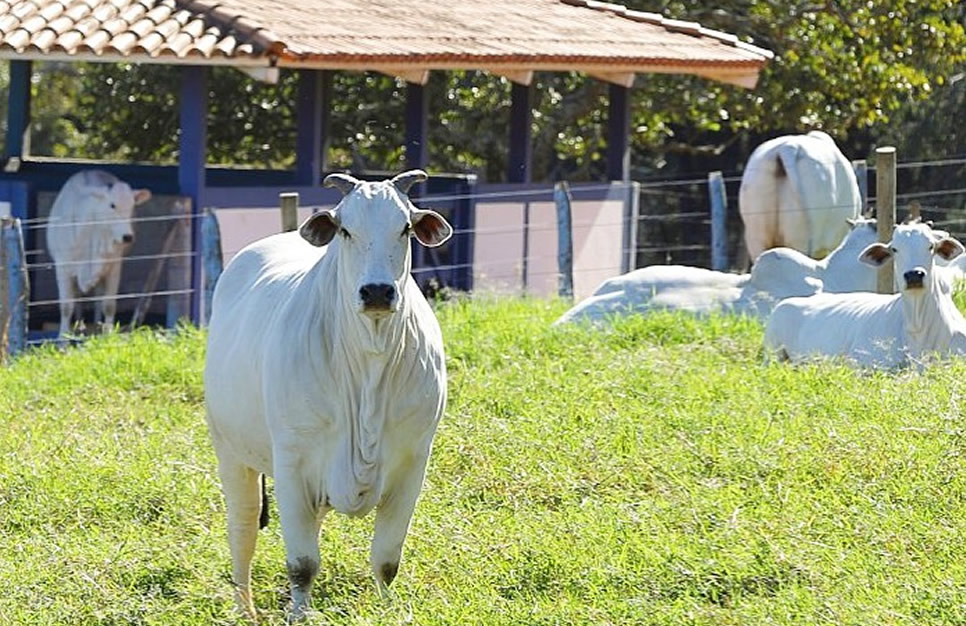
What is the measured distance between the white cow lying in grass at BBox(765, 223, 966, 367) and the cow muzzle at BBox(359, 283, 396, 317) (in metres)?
4.75

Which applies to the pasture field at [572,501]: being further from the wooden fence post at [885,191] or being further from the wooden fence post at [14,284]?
the wooden fence post at [885,191]

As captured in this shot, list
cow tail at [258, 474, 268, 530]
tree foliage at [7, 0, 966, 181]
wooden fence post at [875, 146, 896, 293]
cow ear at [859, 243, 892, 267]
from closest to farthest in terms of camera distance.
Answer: cow tail at [258, 474, 268, 530]
cow ear at [859, 243, 892, 267]
wooden fence post at [875, 146, 896, 293]
tree foliage at [7, 0, 966, 181]

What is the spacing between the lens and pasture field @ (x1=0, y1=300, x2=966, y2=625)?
21.3 ft

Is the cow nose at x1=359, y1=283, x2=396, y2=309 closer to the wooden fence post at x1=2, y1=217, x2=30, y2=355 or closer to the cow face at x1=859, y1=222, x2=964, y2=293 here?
the cow face at x1=859, y1=222, x2=964, y2=293

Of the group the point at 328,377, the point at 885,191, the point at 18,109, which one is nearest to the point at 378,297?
the point at 328,377

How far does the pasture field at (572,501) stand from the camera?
21.3 ft

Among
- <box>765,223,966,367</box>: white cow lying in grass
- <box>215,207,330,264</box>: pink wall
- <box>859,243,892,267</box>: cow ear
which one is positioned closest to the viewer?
<box>765,223,966,367</box>: white cow lying in grass

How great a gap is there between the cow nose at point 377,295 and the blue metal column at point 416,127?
10.8m

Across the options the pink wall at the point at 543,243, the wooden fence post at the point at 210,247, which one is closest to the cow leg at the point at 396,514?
the wooden fence post at the point at 210,247

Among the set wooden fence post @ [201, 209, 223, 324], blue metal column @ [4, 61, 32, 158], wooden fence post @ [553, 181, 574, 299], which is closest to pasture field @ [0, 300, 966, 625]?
wooden fence post @ [201, 209, 223, 324]

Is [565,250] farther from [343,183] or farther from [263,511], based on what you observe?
[343,183]

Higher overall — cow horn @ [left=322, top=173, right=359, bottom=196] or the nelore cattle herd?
cow horn @ [left=322, top=173, right=359, bottom=196]

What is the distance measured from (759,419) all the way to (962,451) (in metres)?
1.22

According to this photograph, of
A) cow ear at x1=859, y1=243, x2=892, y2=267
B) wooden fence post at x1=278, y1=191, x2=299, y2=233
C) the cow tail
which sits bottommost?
the cow tail
